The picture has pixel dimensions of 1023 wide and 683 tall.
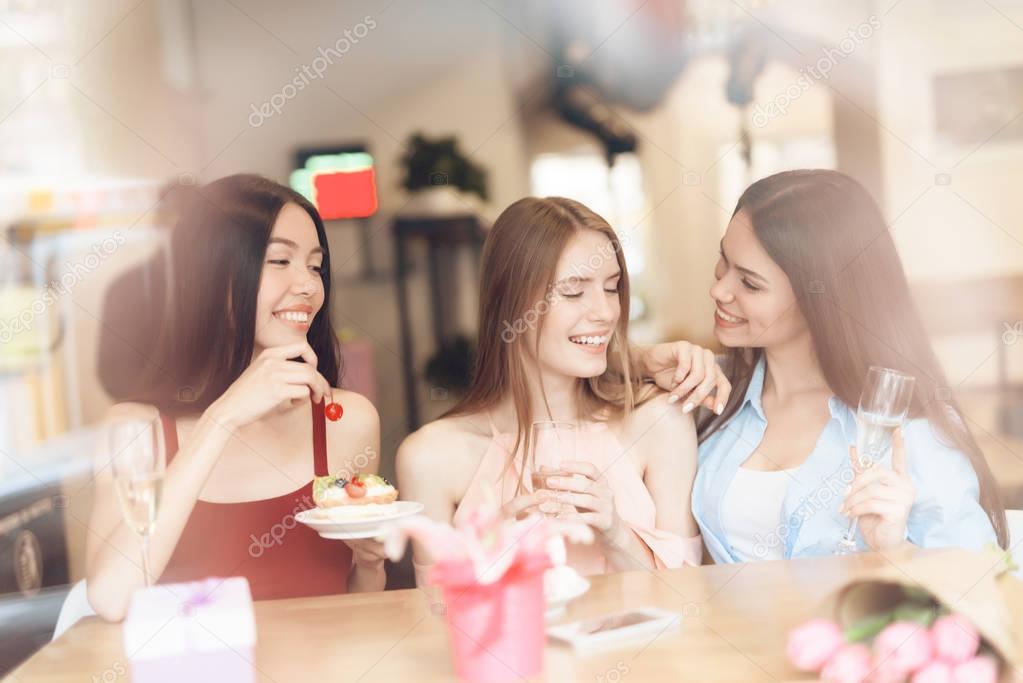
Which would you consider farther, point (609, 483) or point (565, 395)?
point (565, 395)

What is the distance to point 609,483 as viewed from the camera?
2.15 m

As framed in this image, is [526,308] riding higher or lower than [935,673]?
higher

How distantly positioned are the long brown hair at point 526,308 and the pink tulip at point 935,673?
3.70 ft

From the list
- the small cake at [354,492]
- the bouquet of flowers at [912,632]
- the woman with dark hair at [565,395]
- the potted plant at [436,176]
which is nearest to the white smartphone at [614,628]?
the bouquet of flowers at [912,632]

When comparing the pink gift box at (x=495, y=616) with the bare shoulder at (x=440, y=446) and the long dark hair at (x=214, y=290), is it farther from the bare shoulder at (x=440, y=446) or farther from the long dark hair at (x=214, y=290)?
the long dark hair at (x=214, y=290)

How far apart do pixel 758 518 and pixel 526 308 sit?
629 millimetres

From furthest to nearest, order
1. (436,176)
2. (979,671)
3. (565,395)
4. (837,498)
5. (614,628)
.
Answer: (436,176) → (565,395) → (837,498) → (614,628) → (979,671)

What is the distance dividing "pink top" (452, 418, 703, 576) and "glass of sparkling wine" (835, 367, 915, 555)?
558 mm

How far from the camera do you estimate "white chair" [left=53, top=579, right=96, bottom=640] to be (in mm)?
1741

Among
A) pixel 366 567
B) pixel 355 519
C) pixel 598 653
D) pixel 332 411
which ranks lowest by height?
pixel 366 567

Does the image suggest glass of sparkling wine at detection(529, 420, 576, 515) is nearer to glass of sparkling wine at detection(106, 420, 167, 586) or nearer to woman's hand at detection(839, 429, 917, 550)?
woman's hand at detection(839, 429, 917, 550)

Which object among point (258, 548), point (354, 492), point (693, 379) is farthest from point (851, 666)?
point (258, 548)

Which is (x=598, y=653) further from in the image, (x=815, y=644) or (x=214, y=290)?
(x=214, y=290)

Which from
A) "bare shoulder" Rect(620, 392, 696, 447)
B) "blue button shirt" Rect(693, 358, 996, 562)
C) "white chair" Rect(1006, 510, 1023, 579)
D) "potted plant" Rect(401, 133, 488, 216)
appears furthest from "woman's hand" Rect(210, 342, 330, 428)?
"potted plant" Rect(401, 133, 488, 216)
